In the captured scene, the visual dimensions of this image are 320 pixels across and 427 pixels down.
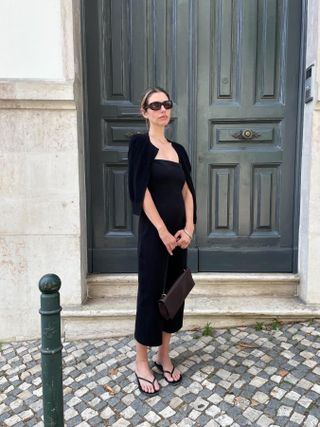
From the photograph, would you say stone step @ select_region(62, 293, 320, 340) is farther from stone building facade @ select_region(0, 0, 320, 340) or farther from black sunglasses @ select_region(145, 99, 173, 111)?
black sunglasses @ select_region(145, 99, 173, 111)

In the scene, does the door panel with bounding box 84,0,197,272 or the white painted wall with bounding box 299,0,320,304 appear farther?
the door panel with bounding box 84,0,197,272

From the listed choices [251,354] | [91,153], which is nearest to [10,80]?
[91,153]

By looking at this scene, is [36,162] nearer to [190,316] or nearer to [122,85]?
[122,85]

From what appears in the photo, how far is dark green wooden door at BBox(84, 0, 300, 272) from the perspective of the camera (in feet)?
12.0

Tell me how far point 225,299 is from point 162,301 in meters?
1.38

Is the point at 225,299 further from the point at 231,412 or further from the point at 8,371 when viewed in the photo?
the point at 8,371

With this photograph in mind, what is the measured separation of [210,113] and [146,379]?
2355mm

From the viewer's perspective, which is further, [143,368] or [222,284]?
[222,284]

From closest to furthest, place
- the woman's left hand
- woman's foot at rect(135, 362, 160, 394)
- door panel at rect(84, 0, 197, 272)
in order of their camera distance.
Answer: the woman's left hand < woman's foot at rect(135, 362, 160, 394) < door panel at rect(84, 0, 197, 272)

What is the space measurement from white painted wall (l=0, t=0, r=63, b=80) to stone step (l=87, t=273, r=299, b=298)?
1.83m

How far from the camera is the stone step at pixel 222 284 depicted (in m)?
3.71

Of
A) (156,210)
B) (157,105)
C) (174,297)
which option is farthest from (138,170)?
(174,297)

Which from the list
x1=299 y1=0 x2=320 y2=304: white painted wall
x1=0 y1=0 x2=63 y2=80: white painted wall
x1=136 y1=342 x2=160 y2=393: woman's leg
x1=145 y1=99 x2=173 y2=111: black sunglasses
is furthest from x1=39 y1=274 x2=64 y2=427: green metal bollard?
x1=299 y1=0 x2=320 y2=304: white painted wall

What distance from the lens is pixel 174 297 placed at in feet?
8.15
